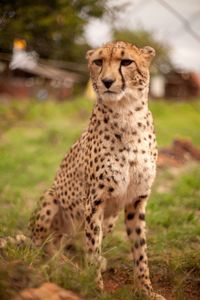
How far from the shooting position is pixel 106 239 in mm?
3150

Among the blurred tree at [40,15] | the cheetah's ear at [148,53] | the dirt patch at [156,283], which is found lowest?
the dirt patch at [156,283]

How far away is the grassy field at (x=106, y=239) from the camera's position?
207 cm

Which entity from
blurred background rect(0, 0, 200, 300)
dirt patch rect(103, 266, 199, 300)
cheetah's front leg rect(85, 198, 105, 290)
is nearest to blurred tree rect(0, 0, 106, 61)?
blurred background rect(0, 0, 200, 300)

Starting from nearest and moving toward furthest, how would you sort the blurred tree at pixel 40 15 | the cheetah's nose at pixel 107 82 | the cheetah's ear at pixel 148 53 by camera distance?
the cheetah's nose at pixel 107 82, the cheetah's ear at pixel 148 53, the blurred tree at pixel 40 15

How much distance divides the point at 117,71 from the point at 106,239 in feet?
3.96

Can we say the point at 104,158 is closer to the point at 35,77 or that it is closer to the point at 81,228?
the point at 81,228

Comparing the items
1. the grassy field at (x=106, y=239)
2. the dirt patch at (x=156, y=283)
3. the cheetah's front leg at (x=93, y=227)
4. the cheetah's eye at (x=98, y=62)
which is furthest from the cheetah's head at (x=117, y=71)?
the dirt patch at (x=156, y=283)

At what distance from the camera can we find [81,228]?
292 centimetres

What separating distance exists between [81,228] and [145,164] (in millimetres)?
618

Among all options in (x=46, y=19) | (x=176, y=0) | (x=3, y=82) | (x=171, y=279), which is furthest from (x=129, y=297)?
(x=3, y=82)

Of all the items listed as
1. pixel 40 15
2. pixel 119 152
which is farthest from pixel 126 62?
pixel 40 15

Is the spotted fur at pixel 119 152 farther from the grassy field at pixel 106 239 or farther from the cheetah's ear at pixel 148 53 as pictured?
the grassy field at pixel 106 239

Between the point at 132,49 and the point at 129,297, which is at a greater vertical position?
the point at 132,49

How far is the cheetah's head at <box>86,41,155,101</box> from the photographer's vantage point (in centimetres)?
234
